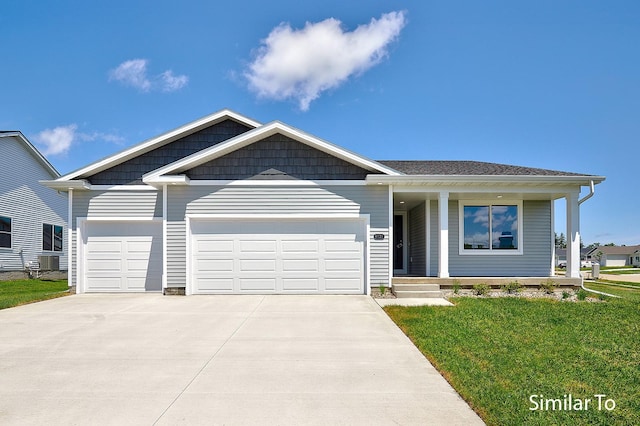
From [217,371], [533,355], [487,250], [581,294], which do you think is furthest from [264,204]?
[581,294]

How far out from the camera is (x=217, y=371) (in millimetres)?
4789

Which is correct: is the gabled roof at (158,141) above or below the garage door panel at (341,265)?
above

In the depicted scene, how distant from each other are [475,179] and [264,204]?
231 inches

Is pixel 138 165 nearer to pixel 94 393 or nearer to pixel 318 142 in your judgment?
pixel 318 142

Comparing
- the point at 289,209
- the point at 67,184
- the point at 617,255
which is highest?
the point at 67,184

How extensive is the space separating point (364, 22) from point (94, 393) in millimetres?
13015

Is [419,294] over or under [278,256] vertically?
under

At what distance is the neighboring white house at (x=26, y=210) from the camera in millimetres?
17031

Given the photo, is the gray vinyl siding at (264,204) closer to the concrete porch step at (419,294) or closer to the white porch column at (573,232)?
the concrete porch step at (419,294)

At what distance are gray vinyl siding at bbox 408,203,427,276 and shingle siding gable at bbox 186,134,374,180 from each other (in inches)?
128

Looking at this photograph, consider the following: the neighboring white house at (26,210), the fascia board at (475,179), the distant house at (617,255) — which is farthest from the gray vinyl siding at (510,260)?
the distant house at (617,255)

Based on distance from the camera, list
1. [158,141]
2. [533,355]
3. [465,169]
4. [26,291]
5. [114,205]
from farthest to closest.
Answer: [26,291] → [465,169] → [158,141] → [114,205] → [533,355]

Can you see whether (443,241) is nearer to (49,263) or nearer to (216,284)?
(216,284)

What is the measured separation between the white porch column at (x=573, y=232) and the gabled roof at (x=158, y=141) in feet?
31.7
